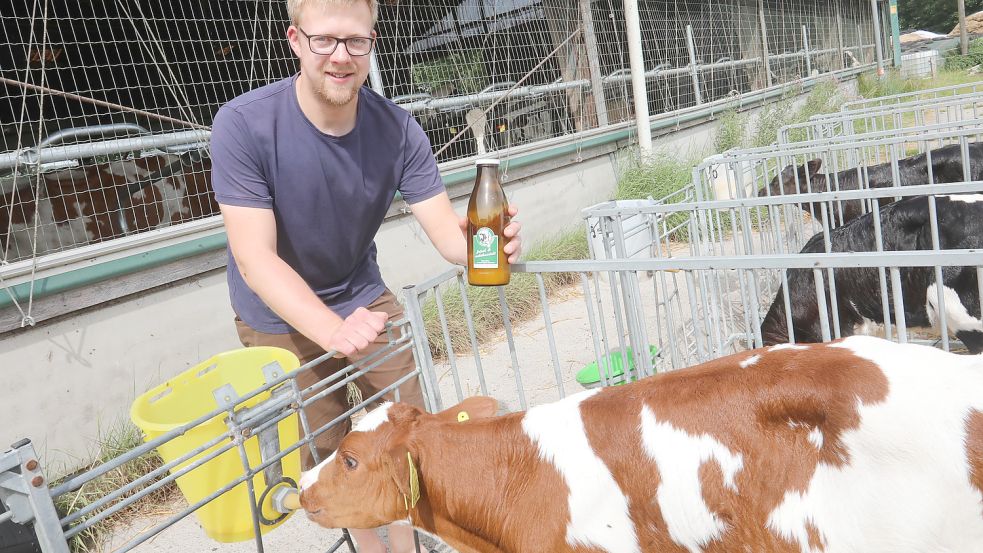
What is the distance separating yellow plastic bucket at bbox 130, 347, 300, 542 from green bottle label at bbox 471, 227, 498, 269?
68cm

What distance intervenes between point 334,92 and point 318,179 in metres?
0.31

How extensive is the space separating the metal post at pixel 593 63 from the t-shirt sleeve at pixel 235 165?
23.2 feet

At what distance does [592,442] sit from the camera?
6.57 ft

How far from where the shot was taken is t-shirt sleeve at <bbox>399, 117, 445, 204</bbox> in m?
2.77

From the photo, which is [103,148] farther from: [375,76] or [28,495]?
[28,495]

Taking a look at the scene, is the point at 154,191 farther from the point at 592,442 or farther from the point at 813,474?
the point at 813,474

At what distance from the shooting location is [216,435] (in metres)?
1.91

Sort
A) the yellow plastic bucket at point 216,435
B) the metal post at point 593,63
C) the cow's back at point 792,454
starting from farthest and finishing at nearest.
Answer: the metal post at point 593,63 → the yellow plastic bucket at point 216,435 → the cow's back at point 792,454

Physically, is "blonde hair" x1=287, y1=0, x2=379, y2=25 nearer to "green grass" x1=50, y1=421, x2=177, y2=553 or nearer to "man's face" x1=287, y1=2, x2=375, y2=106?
"man's face" x1=287, y1=2, x2=375, y2=106

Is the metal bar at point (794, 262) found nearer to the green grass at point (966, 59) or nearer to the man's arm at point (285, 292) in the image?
the man's arm at point (285, 292)

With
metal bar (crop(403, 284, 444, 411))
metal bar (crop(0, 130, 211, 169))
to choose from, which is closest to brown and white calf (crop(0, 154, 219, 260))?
metal bar (crop(0, 130, 211, 169))

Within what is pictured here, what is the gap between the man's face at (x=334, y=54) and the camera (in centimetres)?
219

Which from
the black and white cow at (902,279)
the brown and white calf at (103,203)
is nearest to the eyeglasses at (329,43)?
the brown and white calf at (103,203)

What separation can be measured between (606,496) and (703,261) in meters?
0.80
